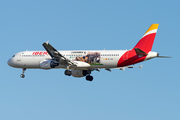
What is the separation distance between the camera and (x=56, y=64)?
5338cm

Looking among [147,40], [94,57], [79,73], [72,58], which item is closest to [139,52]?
[147,40]

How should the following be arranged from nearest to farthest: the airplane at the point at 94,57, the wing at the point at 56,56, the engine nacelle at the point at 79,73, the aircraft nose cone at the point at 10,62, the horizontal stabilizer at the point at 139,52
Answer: the horizontal stabilizer at the point at 139,52
the wing at the point at 56,56
the airplane at the point at 94,57
the engine nacelle at the point at 79,73
the aircraft nose cone at the point at 10,62

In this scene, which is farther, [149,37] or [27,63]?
[27,63]

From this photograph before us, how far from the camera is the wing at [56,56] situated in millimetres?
50550

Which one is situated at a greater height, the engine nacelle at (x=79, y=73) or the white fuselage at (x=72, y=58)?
the white fuselage at (x=72, y=58)

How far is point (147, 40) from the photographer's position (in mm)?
51656

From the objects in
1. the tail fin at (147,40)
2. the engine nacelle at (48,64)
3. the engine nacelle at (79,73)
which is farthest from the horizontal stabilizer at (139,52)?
the engine nacelle at (48,64)

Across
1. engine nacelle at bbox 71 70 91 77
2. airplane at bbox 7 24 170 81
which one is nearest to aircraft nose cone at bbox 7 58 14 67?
airplane at bbox 7 24 170 81

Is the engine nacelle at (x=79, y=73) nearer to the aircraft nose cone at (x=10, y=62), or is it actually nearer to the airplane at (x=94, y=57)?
the airplane at (x=94, y=57)

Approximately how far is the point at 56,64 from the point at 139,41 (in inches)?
499

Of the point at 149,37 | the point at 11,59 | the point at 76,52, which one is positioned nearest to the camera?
the point at 149,37

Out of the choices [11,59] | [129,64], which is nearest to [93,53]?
[129,64]

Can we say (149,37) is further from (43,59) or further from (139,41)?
(43,59)

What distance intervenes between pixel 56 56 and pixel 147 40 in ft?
43.8
